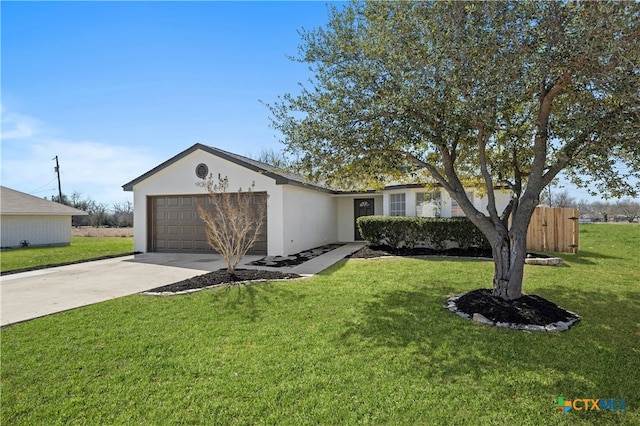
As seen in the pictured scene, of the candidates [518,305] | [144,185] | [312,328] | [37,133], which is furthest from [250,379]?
[37,133]

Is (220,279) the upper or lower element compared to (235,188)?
lower

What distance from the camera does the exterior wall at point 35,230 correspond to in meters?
18.1

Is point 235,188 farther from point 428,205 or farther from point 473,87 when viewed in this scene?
point 473,87

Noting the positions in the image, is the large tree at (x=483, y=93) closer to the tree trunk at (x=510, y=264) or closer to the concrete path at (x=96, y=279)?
the tree trunk at (x=510, y=264)

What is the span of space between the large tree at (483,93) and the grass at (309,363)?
189cm

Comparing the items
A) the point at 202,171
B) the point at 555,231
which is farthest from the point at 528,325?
the point at 202,171

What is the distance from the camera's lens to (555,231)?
12328 millimetres

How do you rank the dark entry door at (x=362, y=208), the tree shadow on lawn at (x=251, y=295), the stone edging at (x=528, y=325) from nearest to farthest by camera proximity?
1. the stone edging at (x=528, y=325)
2. the tree shadow on lawn at (x=251, y=295)
3. the dark entry door at (x=362, y=208)

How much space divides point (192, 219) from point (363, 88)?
10049 millimetres

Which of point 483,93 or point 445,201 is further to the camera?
point 445,201

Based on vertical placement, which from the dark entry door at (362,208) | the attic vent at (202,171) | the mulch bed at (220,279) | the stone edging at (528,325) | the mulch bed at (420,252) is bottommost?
the stone edging at (528,325)

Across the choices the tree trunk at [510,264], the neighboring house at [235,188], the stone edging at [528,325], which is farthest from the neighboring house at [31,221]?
the tree trunk at [510,264]

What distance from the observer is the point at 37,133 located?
13484 millimetres

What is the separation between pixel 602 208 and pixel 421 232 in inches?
2354
